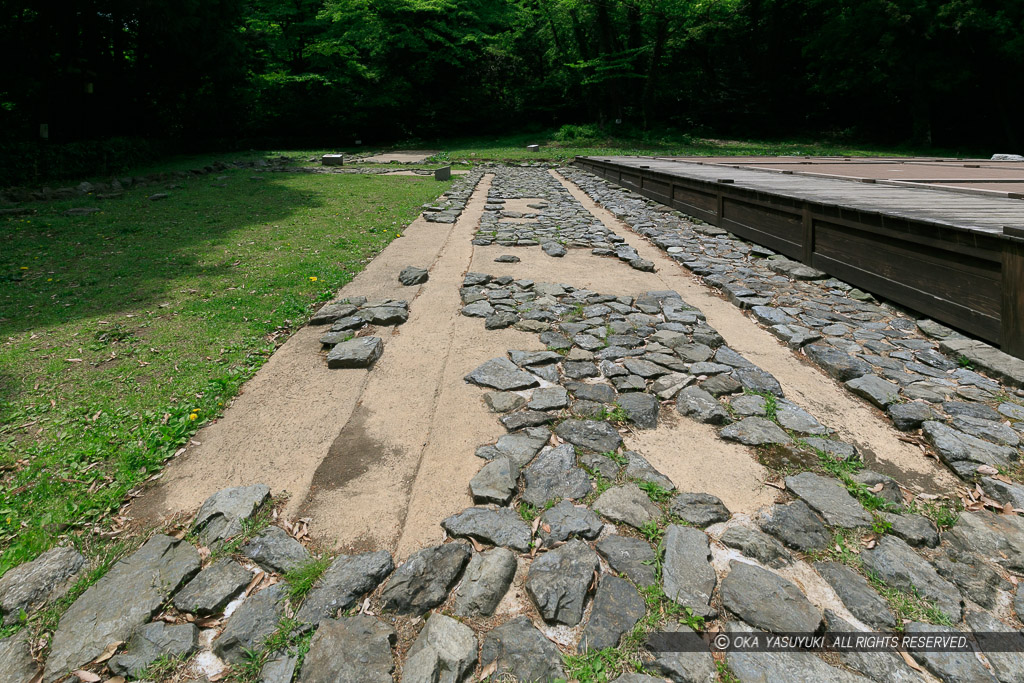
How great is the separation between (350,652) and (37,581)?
1058 mm

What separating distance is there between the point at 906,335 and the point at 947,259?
1.77ft

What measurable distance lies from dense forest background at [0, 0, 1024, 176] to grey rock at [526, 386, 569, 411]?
1681 centimetres

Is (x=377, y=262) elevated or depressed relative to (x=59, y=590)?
elevated

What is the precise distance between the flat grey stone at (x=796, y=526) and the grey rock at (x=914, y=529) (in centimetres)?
23

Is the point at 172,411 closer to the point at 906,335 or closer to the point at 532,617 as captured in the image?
the point at 532,617

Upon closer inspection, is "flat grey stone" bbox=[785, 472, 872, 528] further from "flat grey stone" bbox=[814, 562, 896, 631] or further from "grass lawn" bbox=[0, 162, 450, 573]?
"grass lawn" bbox=[0, 162, 450, 573]

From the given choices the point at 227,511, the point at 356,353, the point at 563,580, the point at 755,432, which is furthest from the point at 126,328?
the point at 755,432

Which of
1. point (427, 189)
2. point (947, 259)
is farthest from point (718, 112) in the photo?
point (947, 259)

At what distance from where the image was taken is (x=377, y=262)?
566 centimetres

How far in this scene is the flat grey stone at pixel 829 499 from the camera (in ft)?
5.98

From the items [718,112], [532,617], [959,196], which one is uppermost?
[718,112]

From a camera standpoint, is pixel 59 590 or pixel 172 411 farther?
pixel 172 411

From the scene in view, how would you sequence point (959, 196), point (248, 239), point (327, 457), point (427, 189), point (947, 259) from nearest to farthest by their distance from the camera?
point (327, 457), point (947, 259), point (959, 196), point (248, 239), point (427, 189)

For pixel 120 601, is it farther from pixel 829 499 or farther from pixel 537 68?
pixel 537 68
